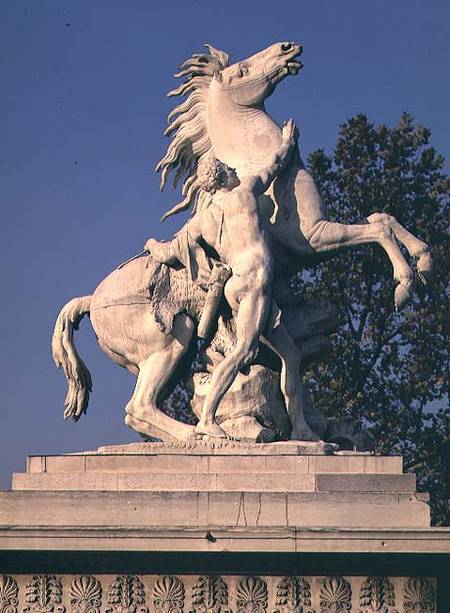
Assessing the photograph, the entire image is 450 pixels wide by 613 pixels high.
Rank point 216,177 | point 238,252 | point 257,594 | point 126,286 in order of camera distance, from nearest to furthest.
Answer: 1. point 257,594
2. point 238,252
3. point 216,177
4. point 126,286

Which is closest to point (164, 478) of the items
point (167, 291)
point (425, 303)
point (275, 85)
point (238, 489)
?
point (238, 489)

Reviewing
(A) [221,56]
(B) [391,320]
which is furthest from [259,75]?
(B) [391,320]

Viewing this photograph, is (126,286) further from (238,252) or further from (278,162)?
(278,162)

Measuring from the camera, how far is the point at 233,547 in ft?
78.5

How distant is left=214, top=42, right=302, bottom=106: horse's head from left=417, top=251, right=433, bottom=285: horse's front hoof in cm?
270

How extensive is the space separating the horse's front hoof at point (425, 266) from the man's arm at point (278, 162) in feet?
5.98

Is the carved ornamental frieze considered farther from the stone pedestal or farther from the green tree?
the green tree

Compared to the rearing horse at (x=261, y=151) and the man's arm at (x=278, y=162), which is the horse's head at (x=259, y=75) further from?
the man's arm at (x=278, y=162)

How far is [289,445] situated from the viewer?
24.9 m

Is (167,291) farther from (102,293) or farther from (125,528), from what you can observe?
(125,528)

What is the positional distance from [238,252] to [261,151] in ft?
4.80

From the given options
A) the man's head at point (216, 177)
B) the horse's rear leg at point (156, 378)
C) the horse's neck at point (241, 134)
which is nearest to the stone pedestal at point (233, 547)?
the horse's rear leg at point (156, 378)

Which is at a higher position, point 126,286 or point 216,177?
point 216,177

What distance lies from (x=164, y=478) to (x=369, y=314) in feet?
40.9
